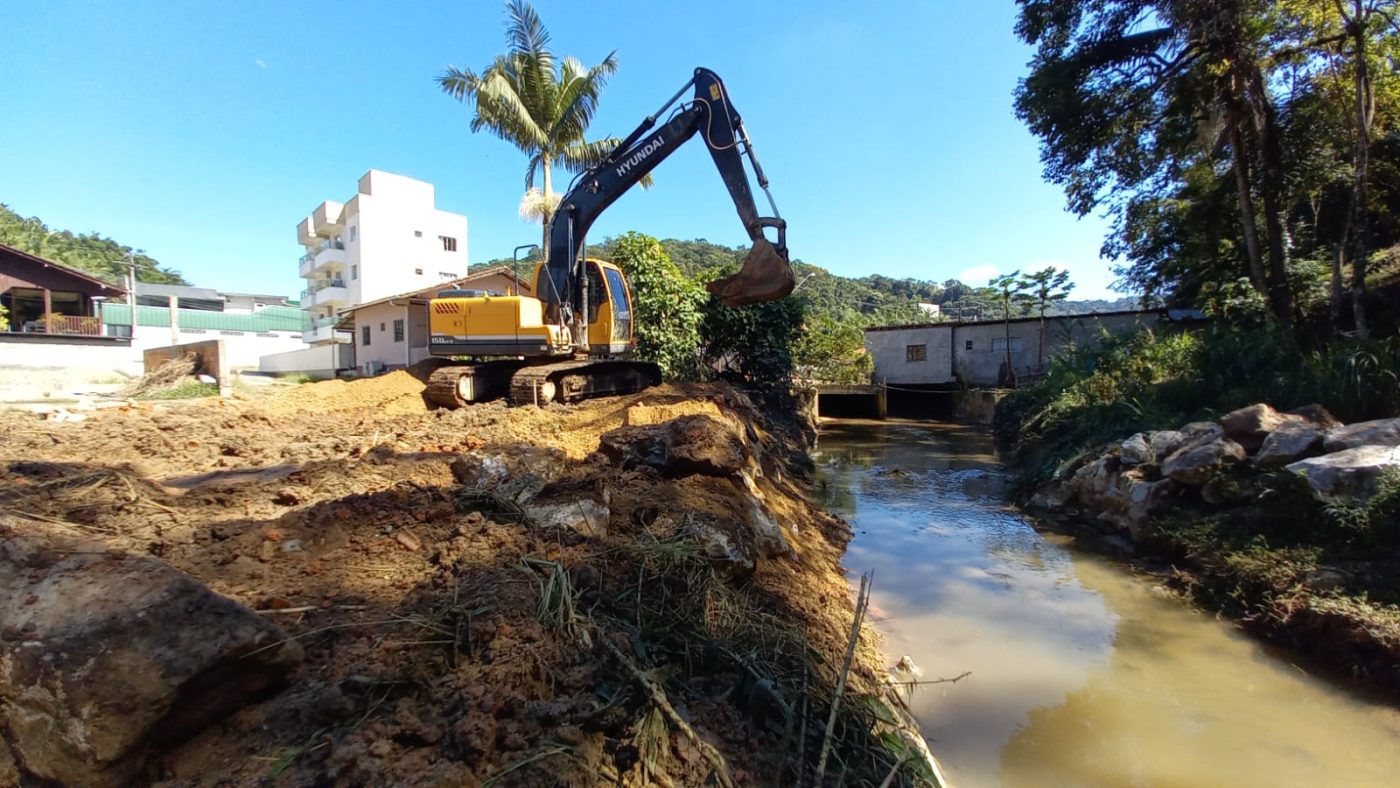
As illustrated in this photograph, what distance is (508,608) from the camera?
8.59 ft

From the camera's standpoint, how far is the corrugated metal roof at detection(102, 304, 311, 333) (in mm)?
33750

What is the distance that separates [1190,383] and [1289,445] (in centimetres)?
368

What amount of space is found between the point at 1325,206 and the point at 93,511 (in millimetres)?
21861

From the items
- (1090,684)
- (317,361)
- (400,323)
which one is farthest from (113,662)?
(317,361)

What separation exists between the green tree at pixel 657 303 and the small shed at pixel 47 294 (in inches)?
828

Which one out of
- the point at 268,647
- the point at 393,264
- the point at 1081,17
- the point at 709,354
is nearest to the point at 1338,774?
the point at 268,647

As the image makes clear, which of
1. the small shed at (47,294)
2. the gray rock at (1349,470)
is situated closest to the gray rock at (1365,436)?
the gray rock at (1349,470)

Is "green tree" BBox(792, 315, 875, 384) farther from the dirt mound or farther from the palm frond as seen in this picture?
the dirt mound

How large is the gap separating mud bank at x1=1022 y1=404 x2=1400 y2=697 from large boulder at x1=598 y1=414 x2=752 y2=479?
4390mm

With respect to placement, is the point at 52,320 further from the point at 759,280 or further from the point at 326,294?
the point at 759,280

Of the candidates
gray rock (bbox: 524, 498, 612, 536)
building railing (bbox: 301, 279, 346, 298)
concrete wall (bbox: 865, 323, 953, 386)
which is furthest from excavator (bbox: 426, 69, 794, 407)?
building railing (bbox: 301, 279, 346, 298)

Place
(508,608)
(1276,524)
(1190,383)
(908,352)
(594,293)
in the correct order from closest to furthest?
(508,608), (1276,524), (1190,383), (594,293), (908,352)

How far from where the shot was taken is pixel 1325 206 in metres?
14.7

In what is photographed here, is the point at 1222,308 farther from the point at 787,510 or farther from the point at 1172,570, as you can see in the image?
the point at 787,510
